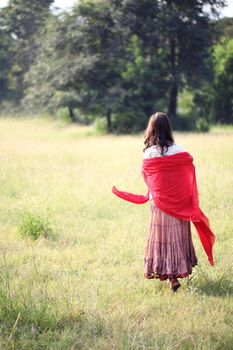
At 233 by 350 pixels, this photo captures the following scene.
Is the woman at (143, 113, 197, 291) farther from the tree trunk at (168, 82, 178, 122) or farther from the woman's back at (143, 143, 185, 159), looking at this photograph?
the tree trunk at (168, 82, 178, 122)

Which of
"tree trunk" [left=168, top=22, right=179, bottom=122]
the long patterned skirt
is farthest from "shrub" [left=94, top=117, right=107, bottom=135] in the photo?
the long patterned skirt

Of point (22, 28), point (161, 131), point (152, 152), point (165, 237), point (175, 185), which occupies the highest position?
point (22, 28)

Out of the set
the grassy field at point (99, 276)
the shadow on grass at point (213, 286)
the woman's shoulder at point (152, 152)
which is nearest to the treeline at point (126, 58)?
the grassy field at point (99, 276)

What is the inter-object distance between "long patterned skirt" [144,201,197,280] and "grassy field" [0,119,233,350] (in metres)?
0.21

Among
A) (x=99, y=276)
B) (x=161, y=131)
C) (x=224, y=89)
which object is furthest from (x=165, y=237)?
(x=224, y=89)

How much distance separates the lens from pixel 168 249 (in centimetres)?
491

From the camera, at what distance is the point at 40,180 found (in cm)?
1070

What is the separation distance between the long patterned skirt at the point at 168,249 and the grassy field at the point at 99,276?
21cm

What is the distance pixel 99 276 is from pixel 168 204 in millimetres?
1160

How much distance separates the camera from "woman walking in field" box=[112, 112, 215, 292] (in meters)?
4.89

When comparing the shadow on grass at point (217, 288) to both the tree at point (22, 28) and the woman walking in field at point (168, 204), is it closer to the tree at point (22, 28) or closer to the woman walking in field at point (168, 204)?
the woman walking in field at point (168, 204)

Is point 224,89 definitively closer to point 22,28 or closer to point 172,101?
point 172,101

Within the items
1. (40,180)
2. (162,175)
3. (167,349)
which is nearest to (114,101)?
(40,180)

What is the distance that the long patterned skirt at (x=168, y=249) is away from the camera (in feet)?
16.1
